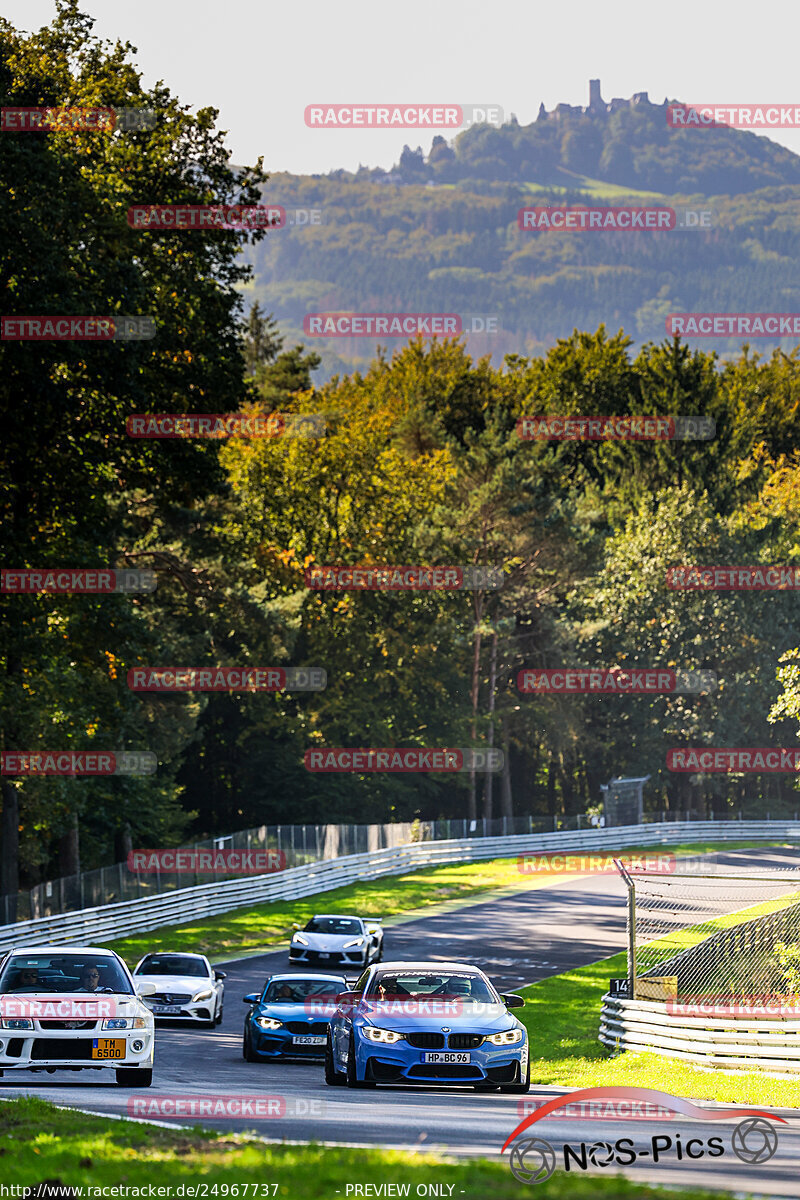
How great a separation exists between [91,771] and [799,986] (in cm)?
2280

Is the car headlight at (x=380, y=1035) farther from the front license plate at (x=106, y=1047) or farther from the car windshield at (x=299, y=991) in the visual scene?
the car windshield at (x=299, y=991)

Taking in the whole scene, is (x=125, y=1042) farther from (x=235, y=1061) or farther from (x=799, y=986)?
(x=799, y=986)

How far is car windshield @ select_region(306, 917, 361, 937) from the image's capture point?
30.3 metres

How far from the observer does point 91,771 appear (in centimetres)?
3931

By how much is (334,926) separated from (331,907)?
36.2 feet

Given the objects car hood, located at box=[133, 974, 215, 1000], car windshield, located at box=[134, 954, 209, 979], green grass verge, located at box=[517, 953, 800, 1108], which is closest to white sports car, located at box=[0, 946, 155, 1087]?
green grass verge, located at box=[517, 953, 800, 1108]

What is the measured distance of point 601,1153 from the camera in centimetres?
910

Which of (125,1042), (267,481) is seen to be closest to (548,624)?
(267,481)
